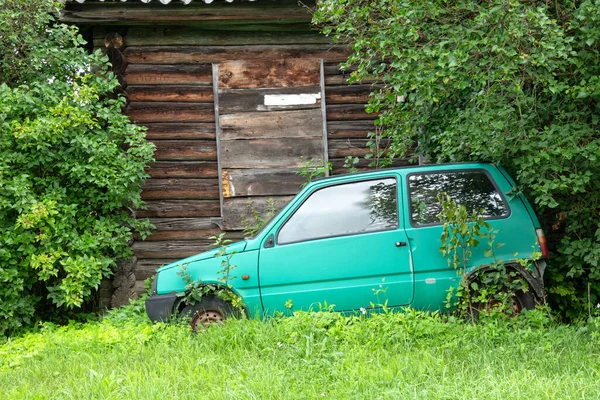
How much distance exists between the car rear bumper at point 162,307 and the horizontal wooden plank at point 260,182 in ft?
9.30

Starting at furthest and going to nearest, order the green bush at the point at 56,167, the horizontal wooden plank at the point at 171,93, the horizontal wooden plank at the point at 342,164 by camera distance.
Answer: the horizontal wooden plank at the point at 342,164, the horizontal wooden plank at the point at 171,93, the green bush at the point at 56,167

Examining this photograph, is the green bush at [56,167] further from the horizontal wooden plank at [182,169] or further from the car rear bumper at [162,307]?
the car rear bumper at [162,307]

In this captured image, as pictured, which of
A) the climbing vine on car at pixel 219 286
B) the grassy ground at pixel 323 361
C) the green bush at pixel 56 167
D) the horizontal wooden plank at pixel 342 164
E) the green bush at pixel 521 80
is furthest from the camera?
the horizontal wooden plank at pixel 342 164

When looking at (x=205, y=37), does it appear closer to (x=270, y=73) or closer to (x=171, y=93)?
(x=171, y=93)

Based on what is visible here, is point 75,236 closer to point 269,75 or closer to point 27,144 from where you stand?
point 27,144

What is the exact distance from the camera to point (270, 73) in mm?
9047

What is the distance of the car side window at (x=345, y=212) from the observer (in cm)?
618

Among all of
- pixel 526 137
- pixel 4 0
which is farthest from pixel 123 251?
pixel 526 137

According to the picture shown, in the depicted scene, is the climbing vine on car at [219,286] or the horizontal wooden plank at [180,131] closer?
the climbing vine on car at [219,286]

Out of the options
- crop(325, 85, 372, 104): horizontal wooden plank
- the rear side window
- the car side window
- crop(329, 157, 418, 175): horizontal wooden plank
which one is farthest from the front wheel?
crop(325, 85, 372, 104): horizontal wooden plank

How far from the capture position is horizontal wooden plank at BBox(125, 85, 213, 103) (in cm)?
894

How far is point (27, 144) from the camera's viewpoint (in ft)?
24.8

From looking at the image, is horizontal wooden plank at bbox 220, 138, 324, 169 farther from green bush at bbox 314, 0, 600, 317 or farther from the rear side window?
the rear side window

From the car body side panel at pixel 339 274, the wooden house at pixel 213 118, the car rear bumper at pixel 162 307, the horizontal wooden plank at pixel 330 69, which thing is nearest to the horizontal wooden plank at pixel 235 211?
the wooden house at pixel 213 118
